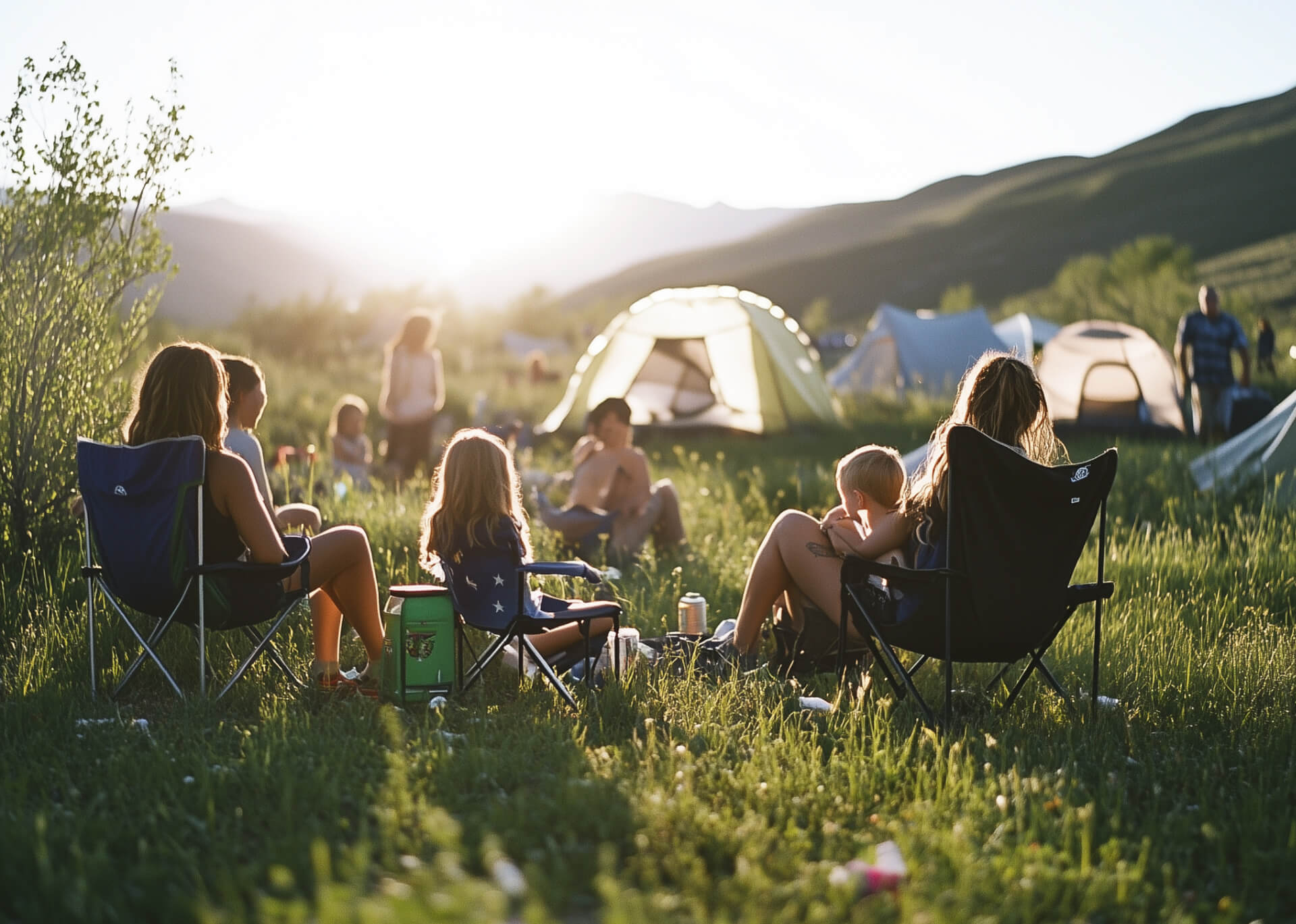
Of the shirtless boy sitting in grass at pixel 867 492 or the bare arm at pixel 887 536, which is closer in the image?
the bare arm at pixel 887 536

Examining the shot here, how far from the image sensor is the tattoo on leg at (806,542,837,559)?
4.12 meters

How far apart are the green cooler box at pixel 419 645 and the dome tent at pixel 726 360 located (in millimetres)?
8105

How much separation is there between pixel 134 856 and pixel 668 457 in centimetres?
888

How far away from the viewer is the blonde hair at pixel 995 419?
3693mm

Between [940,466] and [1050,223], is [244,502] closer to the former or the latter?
[940,466]

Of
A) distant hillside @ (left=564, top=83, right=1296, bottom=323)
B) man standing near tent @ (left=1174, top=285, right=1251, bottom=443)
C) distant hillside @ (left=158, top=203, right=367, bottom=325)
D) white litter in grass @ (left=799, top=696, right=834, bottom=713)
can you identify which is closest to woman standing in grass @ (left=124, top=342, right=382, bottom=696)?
white litter in grass @ (left=799, top=696, right=834, bottom=713)

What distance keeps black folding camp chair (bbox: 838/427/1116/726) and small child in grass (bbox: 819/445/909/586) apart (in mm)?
313

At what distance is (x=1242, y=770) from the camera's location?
10.6 feet

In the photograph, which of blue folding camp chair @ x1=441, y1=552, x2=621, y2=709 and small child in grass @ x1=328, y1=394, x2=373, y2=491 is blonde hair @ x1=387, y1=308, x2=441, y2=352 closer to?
small child in grass @ x1=328, y1=394, x2=373, y2=491

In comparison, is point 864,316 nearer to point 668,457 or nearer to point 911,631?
point 668,457

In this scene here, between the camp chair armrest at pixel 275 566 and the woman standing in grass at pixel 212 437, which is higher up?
the woman standing in grass at pixel 212 437

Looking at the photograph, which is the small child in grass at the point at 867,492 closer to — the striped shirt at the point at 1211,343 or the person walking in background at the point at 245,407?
the person walking in background at the point at 245,407

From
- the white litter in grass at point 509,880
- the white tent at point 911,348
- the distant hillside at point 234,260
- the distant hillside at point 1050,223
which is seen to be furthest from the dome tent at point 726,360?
the distant hillside at point 234,260

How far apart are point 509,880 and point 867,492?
7.18 feet
